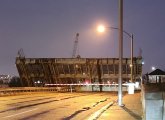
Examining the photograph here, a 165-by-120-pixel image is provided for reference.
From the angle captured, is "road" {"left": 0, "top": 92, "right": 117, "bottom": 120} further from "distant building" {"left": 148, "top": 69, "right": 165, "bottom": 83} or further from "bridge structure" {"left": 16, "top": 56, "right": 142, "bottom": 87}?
"bridge structure" {"left": 16, "top": 56, "right": 142, "bottom": 87}

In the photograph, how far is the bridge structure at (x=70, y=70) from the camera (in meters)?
99.7

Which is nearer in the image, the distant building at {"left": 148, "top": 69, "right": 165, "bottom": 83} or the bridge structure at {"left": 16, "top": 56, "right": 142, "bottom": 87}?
the distant building at {"left": 148, "top": 69, "right": 165, "bottom": 83}

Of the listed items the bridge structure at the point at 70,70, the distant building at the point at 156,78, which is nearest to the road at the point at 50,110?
the distant building at the point at 156,78

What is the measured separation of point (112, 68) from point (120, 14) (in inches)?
2869

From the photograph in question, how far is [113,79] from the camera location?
10031 centimetres

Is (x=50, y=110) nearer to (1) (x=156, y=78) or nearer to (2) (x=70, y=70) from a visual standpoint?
(1) (x=156, y=78)

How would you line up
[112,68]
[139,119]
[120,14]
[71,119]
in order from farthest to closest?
[112,68]
[120,14]
[71,119]
[139,119]

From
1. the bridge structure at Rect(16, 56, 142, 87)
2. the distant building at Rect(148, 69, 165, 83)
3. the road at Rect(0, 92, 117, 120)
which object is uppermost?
the bridge structure at Rect(16, 56, 142, 87)

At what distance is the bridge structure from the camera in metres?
99.7

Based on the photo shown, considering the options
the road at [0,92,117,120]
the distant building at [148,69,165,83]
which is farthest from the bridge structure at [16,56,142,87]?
the road at [0,92,117,120]

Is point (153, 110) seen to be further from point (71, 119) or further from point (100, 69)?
point (100, 69)

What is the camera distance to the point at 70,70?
10300 centimetres

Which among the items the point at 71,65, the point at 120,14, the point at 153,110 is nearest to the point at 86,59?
the point at 71,65

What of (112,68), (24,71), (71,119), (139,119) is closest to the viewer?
(139,119)
